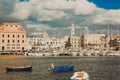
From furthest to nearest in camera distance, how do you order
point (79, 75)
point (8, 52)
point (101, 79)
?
point (8, 52) < point (101, 79) < point (79, 75)

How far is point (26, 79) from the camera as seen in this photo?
6675cm

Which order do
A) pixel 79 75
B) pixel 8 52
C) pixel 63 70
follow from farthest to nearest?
pixel 8 52 < pixel 63 70 < pixel 79 75

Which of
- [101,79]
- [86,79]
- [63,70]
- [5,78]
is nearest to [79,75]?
[86,79]

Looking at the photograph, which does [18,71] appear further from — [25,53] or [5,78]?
[25,53]

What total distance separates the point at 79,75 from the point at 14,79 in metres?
24.3

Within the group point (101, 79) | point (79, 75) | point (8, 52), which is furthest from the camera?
point (8, 52)

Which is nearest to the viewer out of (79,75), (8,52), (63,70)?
(79,75)

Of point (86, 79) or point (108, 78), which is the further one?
point (108, 78)

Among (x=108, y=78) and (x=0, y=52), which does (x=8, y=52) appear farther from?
(x=108, y=78)

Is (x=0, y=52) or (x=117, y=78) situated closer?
(x=117, y=78)

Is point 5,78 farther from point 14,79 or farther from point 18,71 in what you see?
point 18,71

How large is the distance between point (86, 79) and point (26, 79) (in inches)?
937

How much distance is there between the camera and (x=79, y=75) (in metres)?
45.3

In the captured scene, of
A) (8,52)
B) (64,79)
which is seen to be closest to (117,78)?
(64,79)
